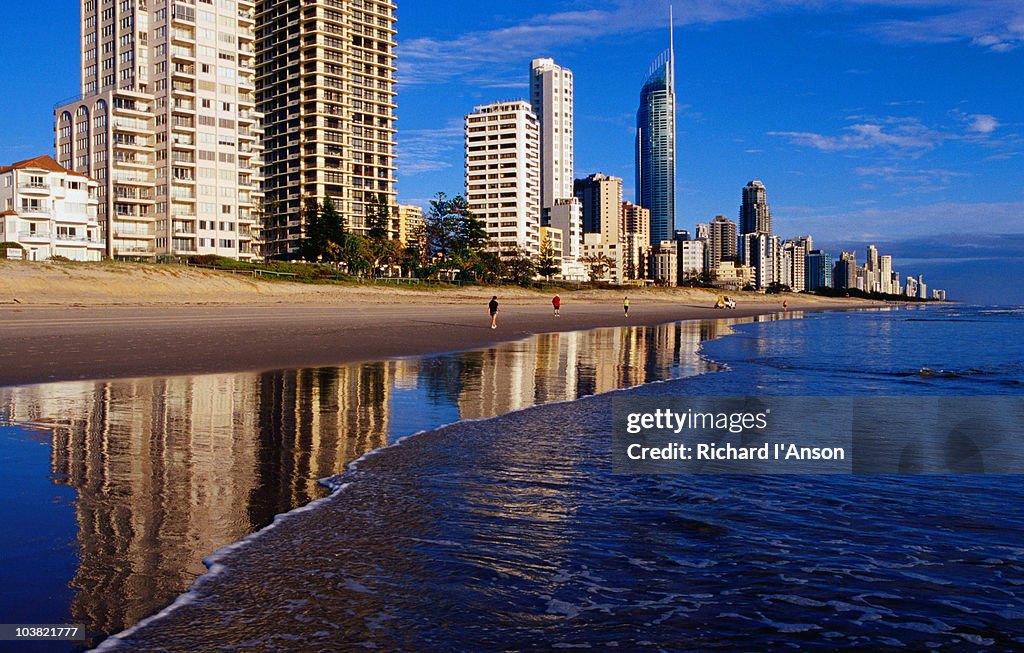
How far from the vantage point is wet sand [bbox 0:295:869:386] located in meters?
17.5

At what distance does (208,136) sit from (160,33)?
12.2 m

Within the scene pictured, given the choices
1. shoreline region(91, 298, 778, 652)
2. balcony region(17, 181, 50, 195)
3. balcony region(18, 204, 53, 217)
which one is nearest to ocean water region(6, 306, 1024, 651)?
shoreline region(91, 298, 778, 652)

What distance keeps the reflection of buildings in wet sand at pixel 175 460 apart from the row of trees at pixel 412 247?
73.3 m

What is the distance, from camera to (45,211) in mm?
69000

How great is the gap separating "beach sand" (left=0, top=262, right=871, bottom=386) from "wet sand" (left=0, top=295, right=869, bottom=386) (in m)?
0.04

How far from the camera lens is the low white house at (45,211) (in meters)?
66.7

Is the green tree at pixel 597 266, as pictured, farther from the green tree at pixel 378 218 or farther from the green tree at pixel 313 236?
the green tree at pixel 313 236

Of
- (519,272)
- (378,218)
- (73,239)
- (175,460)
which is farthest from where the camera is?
(519,272)

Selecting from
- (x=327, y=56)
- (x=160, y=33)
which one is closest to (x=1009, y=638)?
(x=160, y=33)

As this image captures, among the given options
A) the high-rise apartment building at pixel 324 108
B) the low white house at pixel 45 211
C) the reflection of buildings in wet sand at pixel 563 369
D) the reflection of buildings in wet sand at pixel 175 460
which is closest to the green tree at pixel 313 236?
the high-rise apartment building at pixel 324 108

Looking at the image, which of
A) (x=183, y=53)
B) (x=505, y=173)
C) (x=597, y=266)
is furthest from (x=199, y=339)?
(x=597, y=266)

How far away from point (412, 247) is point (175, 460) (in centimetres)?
9829

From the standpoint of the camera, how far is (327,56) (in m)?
A: 112

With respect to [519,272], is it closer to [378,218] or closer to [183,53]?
[378,218]
